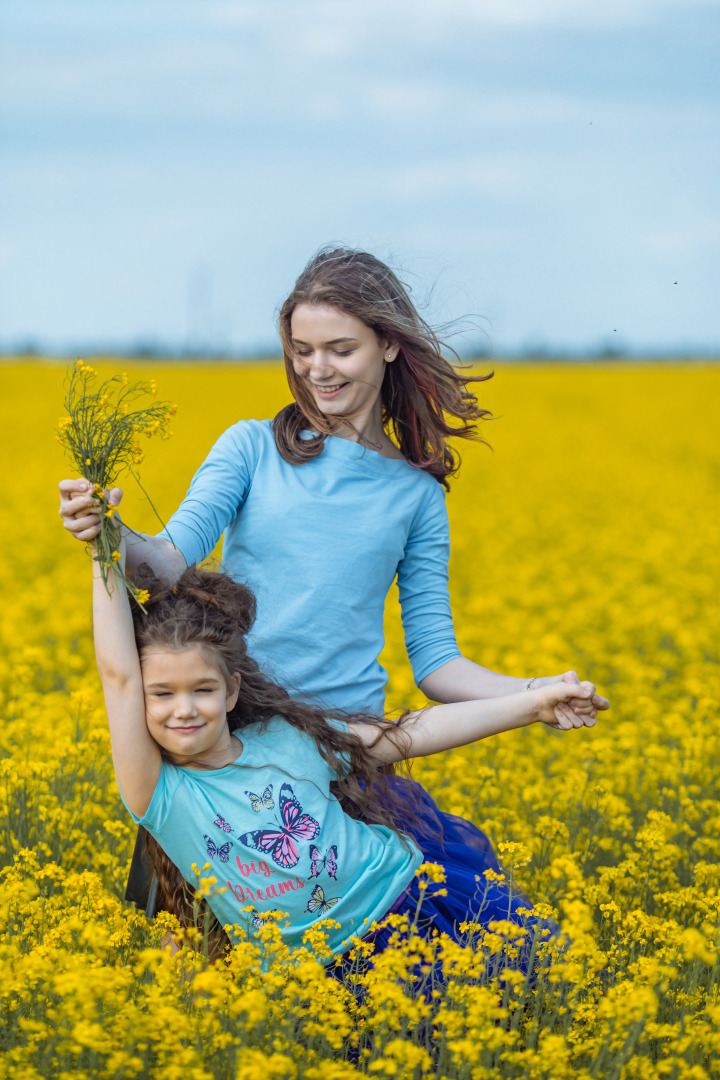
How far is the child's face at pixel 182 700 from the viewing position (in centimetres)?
269

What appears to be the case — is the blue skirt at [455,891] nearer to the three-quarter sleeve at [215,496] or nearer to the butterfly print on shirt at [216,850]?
the butterfly print on shirt at [216,850]

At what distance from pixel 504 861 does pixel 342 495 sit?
1.13m

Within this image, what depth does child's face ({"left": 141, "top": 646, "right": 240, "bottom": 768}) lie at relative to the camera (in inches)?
106

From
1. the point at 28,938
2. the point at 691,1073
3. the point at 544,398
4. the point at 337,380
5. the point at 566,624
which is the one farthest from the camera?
the point at 544,398

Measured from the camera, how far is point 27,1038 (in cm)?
245

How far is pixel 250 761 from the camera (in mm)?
2857

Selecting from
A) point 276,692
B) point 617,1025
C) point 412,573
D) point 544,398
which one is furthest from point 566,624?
point 544,398

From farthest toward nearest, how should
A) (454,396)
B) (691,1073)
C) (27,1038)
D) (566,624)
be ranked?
1. (566,624)
2. (454,396)
3. (27,1038)
4. (691,1073)

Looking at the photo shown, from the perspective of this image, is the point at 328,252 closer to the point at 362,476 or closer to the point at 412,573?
the point at 362,476

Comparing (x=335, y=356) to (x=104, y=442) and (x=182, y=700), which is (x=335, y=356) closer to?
(x=104, y=442)

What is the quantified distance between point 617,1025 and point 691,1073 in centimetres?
16

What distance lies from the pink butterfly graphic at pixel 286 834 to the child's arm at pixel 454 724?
0.27 meters

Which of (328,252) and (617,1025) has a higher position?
(328,252)

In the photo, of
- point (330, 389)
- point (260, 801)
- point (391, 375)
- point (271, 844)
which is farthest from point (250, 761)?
point (391, 375)
